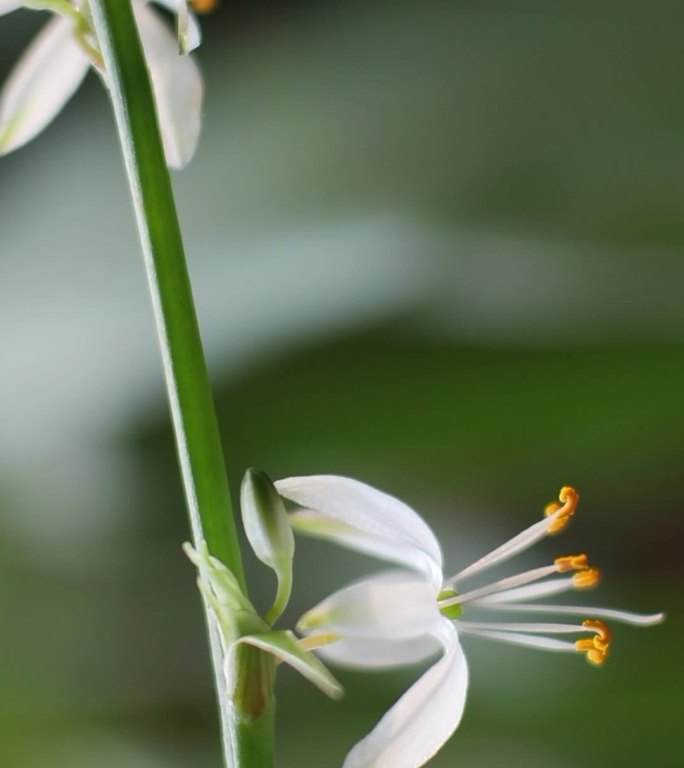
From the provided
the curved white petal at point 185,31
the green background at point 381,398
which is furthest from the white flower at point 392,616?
the green background at point 381,398

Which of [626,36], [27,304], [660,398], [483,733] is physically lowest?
[483,733]

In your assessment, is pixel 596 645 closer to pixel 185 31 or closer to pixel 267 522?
pixel 267 522

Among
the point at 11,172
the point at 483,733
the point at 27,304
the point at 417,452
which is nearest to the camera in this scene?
the point at 483,733

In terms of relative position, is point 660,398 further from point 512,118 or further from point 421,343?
point 512,118

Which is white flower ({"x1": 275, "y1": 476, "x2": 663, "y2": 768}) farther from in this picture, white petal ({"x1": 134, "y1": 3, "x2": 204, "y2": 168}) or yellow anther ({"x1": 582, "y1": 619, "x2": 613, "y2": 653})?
white petal ({"x1": 134, "y1": 3, "x2": 204, "y2": 168})

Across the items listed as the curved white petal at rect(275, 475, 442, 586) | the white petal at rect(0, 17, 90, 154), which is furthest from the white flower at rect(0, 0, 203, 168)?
the curved white petal at rect(275, 475, 442, 586)

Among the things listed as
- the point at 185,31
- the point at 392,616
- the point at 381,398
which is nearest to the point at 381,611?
the point at 392,616

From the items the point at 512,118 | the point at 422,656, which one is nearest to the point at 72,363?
the point at 512,118
